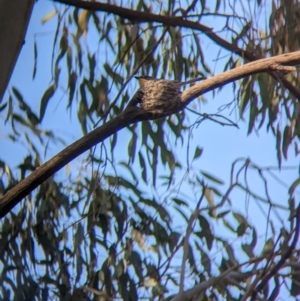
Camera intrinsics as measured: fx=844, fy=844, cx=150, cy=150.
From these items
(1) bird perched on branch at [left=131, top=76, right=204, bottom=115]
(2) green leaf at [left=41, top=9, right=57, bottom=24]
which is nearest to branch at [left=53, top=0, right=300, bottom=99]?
(2) green leaf at [left=41, top=9, right=57, bottom=24]

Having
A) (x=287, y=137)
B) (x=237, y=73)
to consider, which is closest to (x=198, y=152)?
(x=287, y=137)

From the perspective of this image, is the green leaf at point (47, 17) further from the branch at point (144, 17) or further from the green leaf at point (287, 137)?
the green leaf at point (287, 137)

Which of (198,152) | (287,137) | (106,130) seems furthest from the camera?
(287,137)

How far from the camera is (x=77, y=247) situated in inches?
111

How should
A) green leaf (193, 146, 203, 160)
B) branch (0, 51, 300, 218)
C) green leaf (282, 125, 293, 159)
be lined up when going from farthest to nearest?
green leaf (282, 125, 293, 159) → green leaf (193, 146, 203, 160) → branch (0, 51, 300, 218)

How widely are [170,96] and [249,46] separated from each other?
1.20 metres

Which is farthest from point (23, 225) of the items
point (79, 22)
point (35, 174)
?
point (35, 174)

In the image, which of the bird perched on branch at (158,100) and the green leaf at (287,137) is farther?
the green leaf at (287,137)

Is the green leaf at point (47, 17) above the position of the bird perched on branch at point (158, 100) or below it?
above

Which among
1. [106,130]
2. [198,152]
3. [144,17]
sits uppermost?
[144,17]

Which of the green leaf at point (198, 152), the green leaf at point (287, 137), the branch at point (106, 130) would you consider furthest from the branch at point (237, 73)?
the green leaf at point (287, 137)

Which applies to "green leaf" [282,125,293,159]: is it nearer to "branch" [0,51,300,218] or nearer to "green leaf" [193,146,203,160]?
"green leaf" [193,146,203,160]

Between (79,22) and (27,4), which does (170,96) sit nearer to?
(27,4)

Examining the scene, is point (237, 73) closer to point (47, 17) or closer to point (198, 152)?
point (198, 152)
